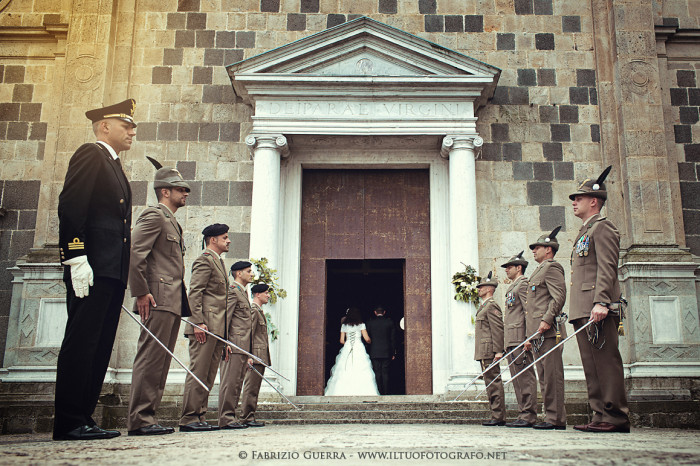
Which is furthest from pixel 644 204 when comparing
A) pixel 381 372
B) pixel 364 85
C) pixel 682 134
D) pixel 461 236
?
pixel 381 372

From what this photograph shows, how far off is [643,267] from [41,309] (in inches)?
380

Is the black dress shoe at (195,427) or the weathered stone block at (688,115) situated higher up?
the weathered stone block at (688,115)

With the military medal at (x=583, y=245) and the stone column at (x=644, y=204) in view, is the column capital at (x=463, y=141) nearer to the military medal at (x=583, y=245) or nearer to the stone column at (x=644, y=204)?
the stone column at (x=644, y=204)

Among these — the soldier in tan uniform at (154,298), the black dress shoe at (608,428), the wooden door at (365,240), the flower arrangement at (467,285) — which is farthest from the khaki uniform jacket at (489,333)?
the soldier in tan uniform at (154,298)

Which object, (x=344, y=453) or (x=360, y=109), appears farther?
(x=360, y=109)

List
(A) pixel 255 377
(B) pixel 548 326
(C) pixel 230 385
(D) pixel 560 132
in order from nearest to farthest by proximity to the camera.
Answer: (B) pixel 548 326, (C) pixel 230 385, (A) pixel 255 377, (D) pixel 560 132

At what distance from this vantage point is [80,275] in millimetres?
4957

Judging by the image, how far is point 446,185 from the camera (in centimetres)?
1250

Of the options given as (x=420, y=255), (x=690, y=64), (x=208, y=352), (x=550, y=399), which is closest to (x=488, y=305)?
(x=550, y=399)

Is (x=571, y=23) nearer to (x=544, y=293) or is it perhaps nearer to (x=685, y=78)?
(x=685, y=78)

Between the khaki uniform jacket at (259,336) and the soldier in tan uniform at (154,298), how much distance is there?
7.62ft

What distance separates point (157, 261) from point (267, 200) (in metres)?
5.50

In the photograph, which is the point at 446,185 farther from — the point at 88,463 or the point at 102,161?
the point at 88,463

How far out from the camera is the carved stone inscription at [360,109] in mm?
11984
